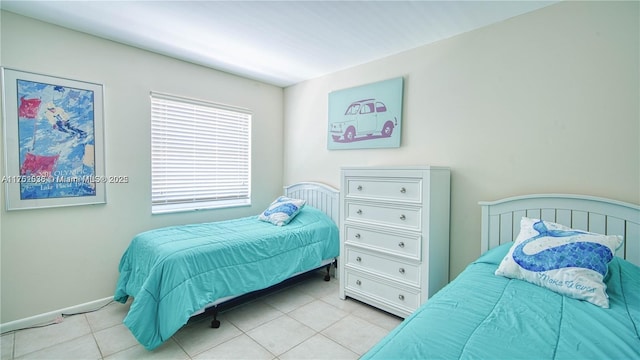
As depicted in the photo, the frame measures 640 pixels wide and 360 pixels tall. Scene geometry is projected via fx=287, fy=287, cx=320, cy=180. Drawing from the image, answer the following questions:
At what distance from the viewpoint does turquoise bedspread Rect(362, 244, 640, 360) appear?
974 millimetres

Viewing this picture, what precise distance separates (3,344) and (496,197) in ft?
12.7

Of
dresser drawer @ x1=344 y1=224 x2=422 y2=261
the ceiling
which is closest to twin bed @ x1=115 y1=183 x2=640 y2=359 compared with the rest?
dresser drawer @ x1=344 y1=224 x2=422 y2=261

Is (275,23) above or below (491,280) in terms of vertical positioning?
above

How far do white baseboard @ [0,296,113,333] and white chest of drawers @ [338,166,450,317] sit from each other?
2267 millimetres

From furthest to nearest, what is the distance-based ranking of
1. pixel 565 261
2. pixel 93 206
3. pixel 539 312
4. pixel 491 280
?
pixel 93 206 → pixel 491 280 → pixel 565 261 → pixel 539 312

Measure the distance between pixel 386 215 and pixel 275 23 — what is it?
6.05ft

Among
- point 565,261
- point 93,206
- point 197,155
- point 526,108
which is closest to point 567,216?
point 565,261

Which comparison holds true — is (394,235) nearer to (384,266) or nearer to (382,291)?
(384,266)

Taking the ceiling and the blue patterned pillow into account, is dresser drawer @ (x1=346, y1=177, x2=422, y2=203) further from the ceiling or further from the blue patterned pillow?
the ceiling

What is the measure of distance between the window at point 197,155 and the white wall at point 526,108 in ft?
5.88

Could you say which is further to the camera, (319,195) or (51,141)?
(319,195)

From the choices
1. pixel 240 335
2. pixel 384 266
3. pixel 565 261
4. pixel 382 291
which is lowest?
pixel 240 335

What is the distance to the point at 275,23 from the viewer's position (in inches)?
92.0

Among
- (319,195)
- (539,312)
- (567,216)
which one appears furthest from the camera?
(319,195)
